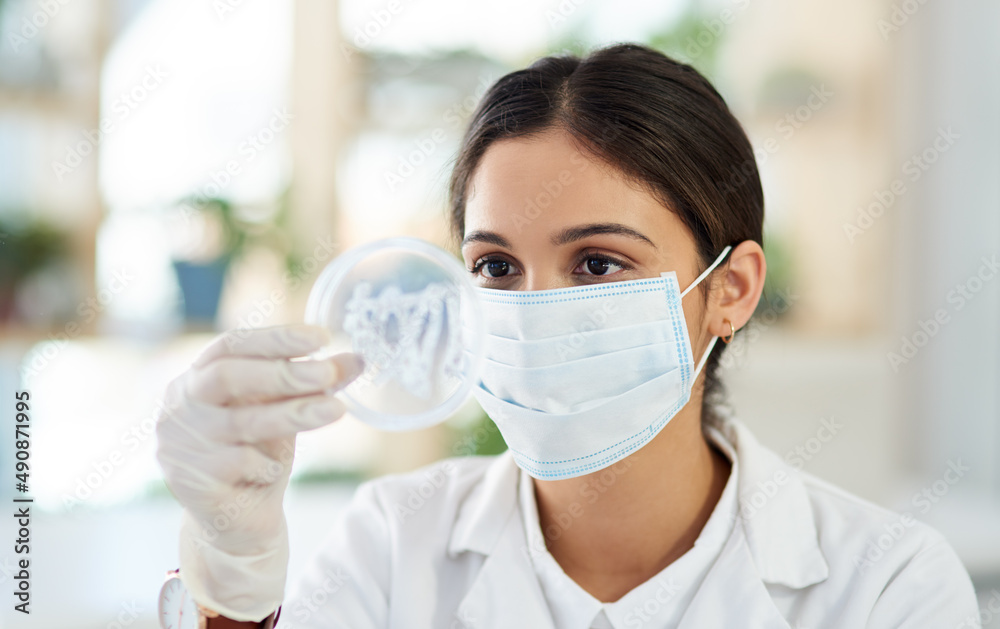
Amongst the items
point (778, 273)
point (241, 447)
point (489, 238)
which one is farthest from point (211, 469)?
point (778, 273)

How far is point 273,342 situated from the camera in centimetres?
92

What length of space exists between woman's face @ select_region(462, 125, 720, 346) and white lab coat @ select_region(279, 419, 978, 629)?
0.39 metres

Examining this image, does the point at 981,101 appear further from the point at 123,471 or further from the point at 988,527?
the point at 123,471

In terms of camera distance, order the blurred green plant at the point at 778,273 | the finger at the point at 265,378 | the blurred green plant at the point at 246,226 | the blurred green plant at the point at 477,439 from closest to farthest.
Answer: the finger at the point at 265,378, the blurred green plant at the point at 246,226, the blurred green plant at the point at 477,439, the blurred green plant at the point at 778,273

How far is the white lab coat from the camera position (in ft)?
3.84

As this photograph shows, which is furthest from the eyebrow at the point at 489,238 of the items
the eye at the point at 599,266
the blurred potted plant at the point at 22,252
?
the blurred potted plant at the point at 22,252

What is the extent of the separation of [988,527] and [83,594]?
2598 millimetres

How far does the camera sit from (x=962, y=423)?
3.09 metres

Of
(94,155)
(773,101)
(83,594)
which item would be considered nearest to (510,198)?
(83,594)

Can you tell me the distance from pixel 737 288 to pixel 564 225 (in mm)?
382

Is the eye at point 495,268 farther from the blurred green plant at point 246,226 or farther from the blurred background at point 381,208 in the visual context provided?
the blurred green plant at point 246,226

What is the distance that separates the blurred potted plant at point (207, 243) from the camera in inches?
94.4

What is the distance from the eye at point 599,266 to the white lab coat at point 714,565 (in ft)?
1.42

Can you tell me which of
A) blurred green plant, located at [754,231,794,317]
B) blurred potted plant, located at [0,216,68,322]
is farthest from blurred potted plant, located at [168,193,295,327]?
blurred green plant, located at [754,231,794,317]
